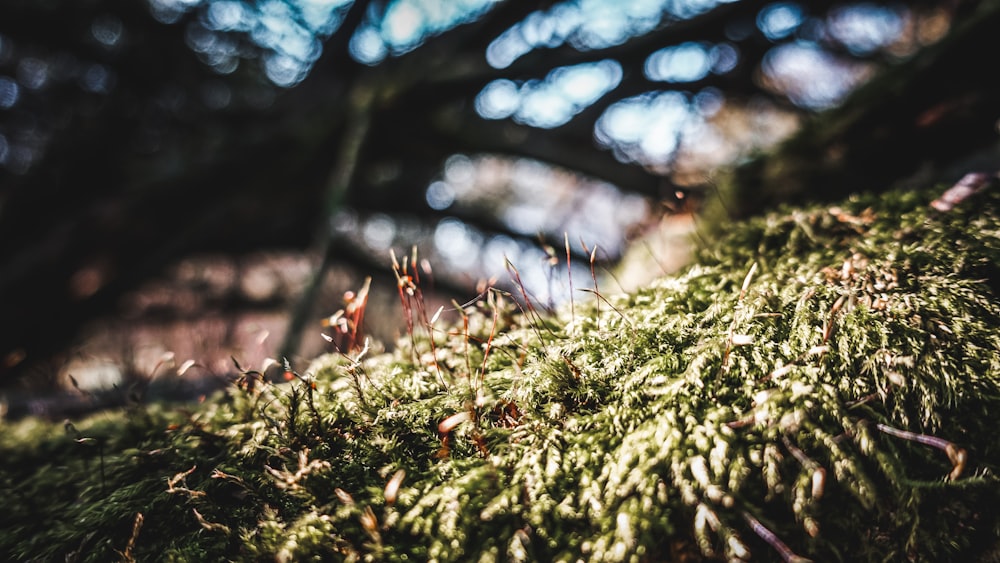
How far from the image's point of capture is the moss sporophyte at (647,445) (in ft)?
3.09

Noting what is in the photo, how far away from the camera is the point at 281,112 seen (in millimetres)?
6465

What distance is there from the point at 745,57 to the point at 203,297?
9.03 metres

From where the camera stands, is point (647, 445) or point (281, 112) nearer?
point (647, 445)

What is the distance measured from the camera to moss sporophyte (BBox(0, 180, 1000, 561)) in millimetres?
943

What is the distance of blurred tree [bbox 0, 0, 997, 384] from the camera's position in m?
4.46

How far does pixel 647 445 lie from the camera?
100cm

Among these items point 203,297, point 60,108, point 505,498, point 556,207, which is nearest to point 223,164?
point 60,108

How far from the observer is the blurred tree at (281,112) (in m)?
4.46

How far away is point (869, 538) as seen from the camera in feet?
3.11

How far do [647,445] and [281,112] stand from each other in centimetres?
688

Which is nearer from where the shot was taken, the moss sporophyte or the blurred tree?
the moss sporophyte

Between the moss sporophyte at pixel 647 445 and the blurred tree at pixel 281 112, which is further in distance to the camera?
the blurred tree at pixel 281 112

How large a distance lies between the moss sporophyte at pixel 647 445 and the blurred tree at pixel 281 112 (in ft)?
8.62

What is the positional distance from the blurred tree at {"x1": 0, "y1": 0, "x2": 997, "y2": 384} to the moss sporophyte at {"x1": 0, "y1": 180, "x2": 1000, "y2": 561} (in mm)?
2629
